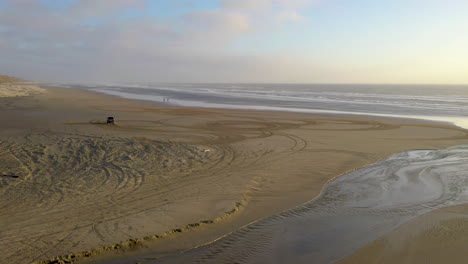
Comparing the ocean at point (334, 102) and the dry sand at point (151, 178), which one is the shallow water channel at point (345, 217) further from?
the ocean at point (334, 102)

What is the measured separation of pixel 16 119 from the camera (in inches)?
742

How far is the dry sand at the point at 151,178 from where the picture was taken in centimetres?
600

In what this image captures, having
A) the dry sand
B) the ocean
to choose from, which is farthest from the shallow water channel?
the ocean

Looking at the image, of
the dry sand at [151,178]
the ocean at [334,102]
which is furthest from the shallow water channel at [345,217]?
the ocean at [334,102]

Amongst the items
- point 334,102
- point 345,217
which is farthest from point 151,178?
point 334,102

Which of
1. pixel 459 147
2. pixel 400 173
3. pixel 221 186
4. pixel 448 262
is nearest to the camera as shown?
pixel 448 262

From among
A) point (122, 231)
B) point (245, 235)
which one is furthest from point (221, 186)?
point (122, 231)

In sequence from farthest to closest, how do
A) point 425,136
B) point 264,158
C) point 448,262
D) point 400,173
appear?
1. point 425,136
2. point 264,158
3. point 400,173
4. point 448,262

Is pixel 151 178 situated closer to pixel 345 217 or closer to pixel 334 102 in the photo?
pixel 345 217

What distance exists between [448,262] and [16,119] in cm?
2180

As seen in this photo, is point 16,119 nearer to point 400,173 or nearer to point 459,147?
point 400,173

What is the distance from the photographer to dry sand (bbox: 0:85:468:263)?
600cm

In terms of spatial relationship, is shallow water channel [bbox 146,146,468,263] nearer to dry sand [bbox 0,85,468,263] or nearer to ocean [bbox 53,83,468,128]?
dry sand [bbox 0,85,468,263]

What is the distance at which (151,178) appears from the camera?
950 centimetres
